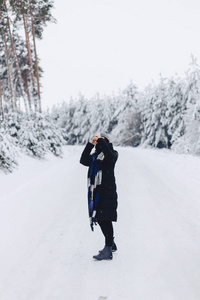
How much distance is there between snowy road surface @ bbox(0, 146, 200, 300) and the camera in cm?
341

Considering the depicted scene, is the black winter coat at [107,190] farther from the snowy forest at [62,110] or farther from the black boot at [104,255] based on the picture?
the snowy forest at [62,110]

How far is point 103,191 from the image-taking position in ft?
14.5

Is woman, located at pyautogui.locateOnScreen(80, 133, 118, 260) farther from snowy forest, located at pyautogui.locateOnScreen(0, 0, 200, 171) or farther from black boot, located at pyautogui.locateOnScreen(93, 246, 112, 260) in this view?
snowy forest, located at pyautogui.locateOnScreen(0, 0, 200, 171)

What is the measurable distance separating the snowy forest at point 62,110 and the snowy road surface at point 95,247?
4057 millimetres

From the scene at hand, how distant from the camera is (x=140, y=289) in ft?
11.1

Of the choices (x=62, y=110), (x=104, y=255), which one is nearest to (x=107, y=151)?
(x=104, y=255)

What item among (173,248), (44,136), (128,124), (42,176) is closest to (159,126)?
(128,124)

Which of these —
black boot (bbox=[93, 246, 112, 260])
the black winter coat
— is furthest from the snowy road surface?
the black winter coat

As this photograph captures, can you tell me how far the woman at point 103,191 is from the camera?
4.34 m

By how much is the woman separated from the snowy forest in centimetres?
623

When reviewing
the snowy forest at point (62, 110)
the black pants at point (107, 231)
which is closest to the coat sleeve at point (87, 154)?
the black pants at point (107, 231)

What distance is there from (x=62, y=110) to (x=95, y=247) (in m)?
69.4

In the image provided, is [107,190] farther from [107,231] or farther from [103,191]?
[107,231]

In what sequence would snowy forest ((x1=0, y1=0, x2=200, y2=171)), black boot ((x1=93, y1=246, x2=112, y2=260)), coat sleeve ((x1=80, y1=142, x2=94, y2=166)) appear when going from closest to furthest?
black boot ((x1=93, y1=246, x2=112, y2=260)) → coat sleeve ((x1=80, y1=142, x2=94, y2=166)) → snowy forest ((x1=0, y1=0, x2=200, y2=171))
